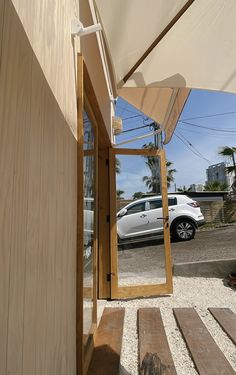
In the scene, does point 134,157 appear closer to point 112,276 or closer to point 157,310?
point 112,276

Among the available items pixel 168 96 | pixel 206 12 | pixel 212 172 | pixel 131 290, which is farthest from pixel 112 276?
pixel 212 172

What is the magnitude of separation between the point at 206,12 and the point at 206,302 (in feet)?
9.83

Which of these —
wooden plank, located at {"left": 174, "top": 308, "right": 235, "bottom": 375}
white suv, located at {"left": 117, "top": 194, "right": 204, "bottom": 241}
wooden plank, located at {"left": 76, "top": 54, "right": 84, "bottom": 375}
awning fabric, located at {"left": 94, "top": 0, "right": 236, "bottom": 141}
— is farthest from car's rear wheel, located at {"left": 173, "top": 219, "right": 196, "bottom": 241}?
wooden plank, located at {"left": 76, "top": 54, "right": 84, "bottom": 375}

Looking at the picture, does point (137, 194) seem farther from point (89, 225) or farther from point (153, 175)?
point (89, 225)

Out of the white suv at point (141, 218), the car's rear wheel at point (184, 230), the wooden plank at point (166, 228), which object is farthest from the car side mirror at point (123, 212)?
the car's rear wheel at point (184, 230)

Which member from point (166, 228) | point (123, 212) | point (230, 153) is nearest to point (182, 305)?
point (166, 228)

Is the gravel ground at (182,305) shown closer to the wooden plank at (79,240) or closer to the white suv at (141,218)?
the wooden plank at (79,240)

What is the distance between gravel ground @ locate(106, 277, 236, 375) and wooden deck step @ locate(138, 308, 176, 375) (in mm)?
48

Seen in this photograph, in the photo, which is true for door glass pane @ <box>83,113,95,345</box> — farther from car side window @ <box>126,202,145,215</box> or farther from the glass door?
car side window @ <box>126,202,145,215</box>

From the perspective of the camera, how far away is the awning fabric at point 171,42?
1.90 m

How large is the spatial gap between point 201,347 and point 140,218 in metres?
2.04

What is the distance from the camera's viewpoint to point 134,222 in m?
4.13

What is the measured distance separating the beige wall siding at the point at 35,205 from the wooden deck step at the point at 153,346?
28.5 inches

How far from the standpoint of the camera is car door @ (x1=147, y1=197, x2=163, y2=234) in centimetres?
405
